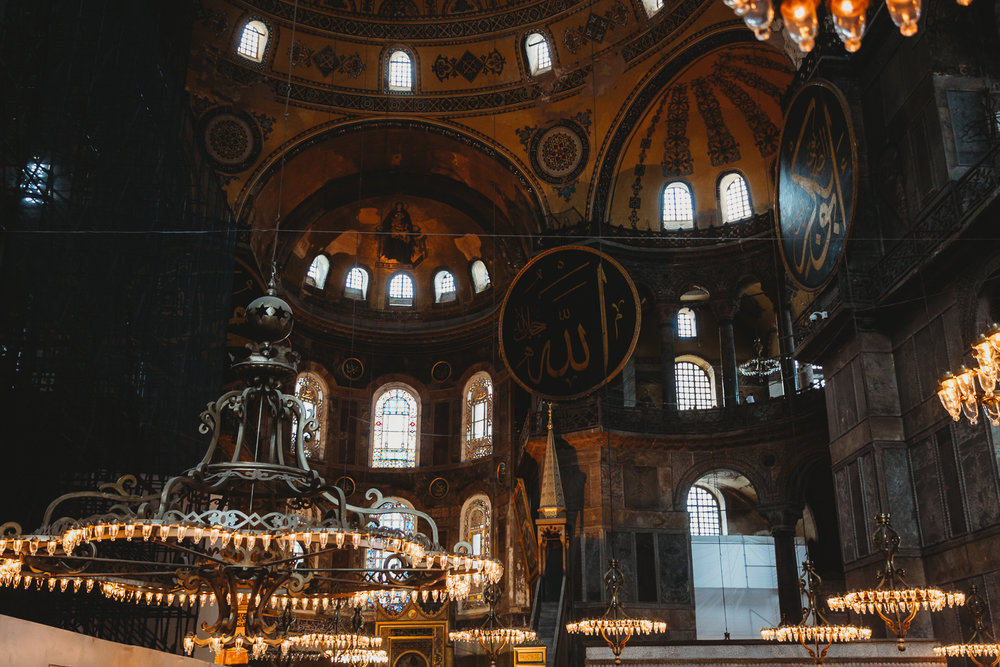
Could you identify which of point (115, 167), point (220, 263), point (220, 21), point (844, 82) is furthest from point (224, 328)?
point (844, 82)

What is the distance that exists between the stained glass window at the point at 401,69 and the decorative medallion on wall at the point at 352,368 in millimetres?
6653

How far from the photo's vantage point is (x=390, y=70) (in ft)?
63.9

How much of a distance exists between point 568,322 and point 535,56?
20.8 feet

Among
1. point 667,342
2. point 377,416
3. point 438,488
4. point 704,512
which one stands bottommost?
point 704,512

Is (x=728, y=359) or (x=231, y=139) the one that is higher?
(x=231, y=139)

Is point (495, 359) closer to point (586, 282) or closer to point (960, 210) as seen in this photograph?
point (586, 282)

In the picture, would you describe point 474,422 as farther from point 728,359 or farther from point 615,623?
point 615,623

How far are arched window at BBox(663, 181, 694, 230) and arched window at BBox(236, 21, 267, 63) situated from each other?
8.54 meters

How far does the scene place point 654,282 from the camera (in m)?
18.0

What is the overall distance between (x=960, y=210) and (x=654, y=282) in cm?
819

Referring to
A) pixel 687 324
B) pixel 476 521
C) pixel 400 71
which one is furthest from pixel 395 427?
pixel 400 71

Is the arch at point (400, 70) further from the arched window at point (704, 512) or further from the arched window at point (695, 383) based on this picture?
the arched window at point (704, 512)

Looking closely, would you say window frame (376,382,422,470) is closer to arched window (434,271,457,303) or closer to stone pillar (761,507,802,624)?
arched window (434,271,457,303)

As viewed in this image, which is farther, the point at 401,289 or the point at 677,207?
the point at 401,289
